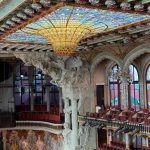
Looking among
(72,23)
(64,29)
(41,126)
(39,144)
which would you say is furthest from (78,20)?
(39,144)

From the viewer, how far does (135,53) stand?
1786cm

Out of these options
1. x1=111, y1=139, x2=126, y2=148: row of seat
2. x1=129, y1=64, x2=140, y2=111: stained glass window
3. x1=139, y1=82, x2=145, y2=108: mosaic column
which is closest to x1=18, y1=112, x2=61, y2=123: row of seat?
x1=111, y1=139, x2=126, y2=148: row of seat

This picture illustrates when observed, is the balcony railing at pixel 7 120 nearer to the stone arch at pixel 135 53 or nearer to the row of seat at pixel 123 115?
the row of seat at pixel 123 115

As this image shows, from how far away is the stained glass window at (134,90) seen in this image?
20125 mm

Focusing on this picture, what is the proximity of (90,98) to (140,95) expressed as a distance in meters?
3.48

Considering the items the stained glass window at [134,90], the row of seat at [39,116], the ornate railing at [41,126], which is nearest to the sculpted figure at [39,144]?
the ornate railing at [41,126]

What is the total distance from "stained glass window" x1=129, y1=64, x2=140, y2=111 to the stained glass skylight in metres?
7.70

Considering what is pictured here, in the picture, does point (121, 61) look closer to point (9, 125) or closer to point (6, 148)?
point (9, 125)

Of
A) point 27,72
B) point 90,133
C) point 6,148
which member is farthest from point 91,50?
point 6,148

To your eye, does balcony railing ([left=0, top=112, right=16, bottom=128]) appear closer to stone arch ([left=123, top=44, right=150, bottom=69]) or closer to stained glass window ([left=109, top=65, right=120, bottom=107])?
stained glass window ([left=109, top=65, right=120, bottom=107])

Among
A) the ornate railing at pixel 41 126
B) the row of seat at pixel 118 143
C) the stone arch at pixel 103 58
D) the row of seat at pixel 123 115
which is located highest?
the stone arch at pixel 103 58

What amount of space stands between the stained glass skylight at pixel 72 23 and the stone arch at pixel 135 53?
4.67 meters

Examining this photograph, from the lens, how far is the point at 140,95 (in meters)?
19.7

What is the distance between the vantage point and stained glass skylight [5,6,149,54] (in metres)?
10.2
